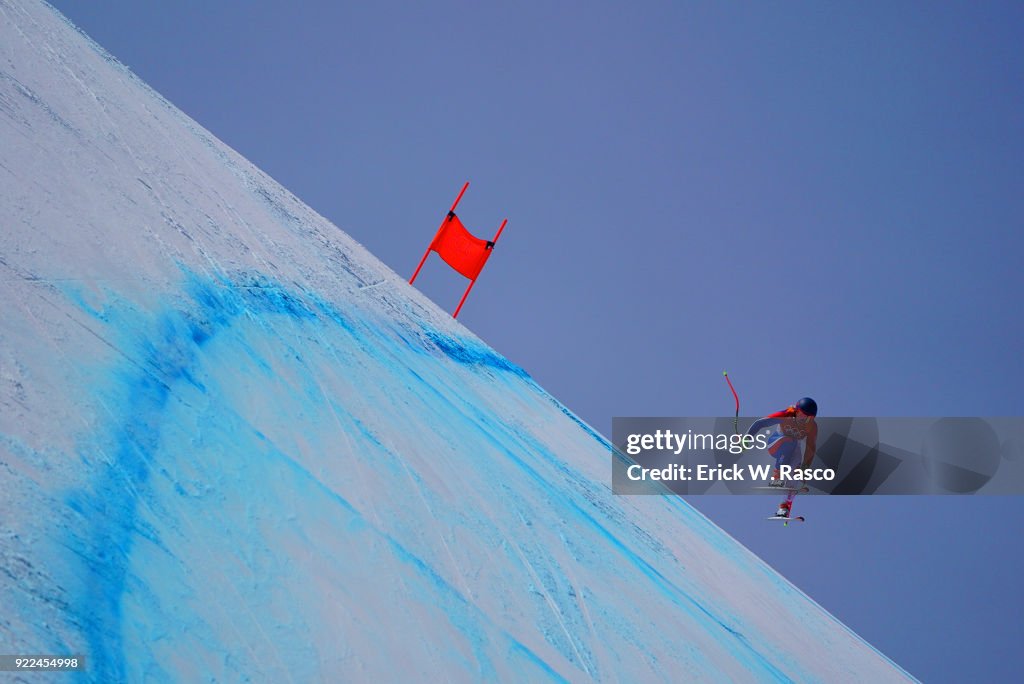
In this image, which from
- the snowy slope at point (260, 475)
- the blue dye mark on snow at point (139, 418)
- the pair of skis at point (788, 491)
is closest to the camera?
the blue dye mark on snow at point (139, 418)

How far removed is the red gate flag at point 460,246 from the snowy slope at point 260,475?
93.8 inches

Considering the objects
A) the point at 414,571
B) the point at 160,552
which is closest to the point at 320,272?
the point at 414,571

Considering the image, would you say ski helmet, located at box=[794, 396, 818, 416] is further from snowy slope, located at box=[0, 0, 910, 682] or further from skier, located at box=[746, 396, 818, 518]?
snowy slope, located at box=[0, 0, 910, 682]

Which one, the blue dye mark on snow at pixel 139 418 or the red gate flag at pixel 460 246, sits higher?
the red gate flag at pixel 460 246

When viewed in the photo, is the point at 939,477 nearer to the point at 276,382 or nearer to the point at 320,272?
the point at 320,272

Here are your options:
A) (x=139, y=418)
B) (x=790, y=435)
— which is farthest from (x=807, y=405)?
(x=139, y=418)

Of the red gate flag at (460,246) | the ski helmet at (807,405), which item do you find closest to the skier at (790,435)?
the ski helmet at (807,405)

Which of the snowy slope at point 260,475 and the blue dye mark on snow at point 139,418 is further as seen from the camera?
the snowy slope at point 260,475

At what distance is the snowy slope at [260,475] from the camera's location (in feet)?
6.11

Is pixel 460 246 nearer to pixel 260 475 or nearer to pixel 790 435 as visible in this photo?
pixel 790 435

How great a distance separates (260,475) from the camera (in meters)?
2.33

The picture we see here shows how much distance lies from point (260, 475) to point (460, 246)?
4.64 metres

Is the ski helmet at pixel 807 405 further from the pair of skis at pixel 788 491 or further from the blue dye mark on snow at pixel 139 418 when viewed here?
the blue dye mark on snow at pixel 139 418

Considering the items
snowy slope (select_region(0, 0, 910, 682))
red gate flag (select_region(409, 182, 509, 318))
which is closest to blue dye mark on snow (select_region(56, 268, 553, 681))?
snowy slope (select_region(0, 0, 910, 682))
